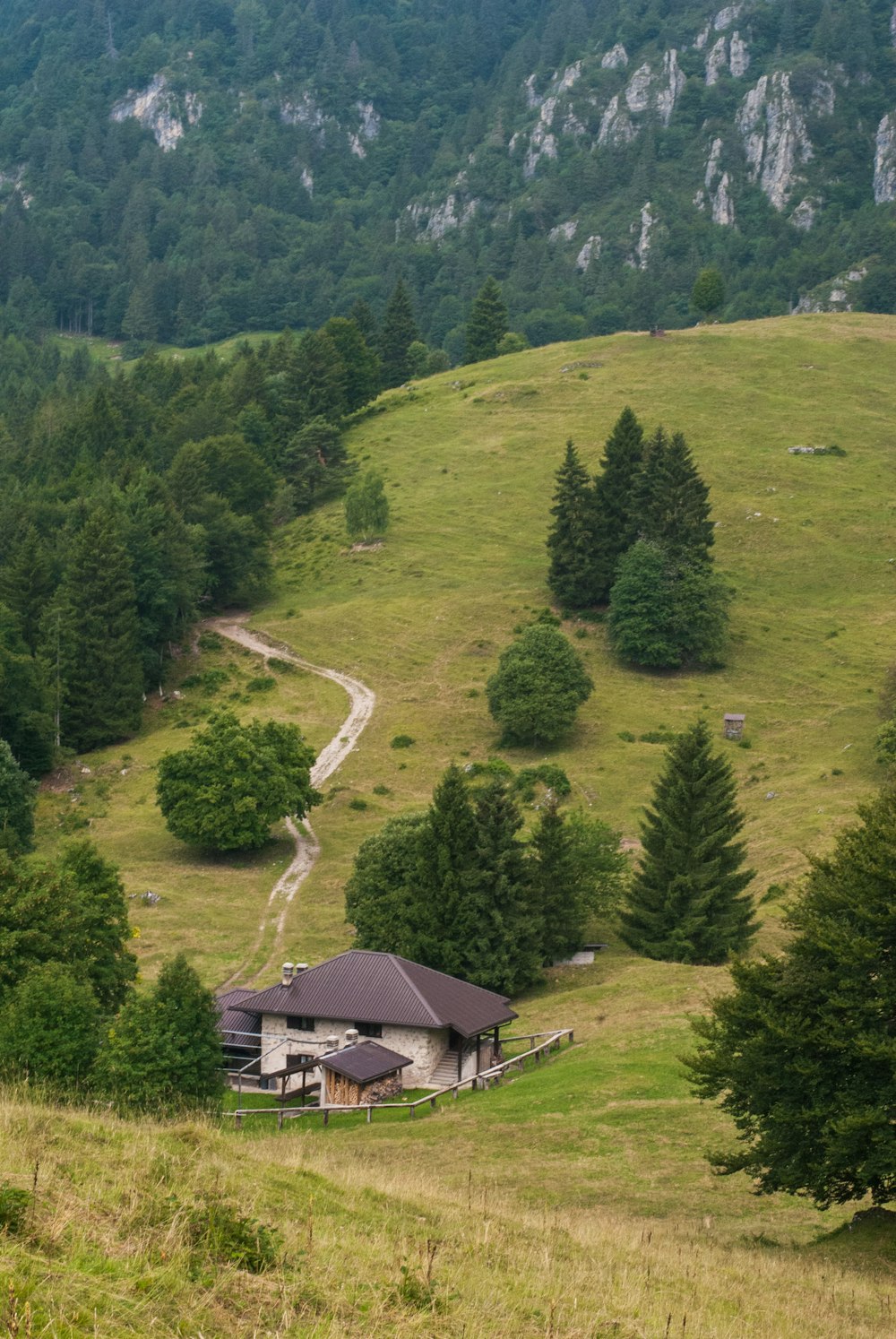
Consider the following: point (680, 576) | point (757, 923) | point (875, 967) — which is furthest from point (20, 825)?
point (875, 967)

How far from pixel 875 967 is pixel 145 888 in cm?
4689

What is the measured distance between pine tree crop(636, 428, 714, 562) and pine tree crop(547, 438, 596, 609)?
3.76 meters

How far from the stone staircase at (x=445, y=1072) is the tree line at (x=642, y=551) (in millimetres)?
49660

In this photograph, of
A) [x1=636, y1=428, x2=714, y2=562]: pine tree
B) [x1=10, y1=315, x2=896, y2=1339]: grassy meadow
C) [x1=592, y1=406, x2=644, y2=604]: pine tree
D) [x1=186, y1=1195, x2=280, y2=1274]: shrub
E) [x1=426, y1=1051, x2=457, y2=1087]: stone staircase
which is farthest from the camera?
[x1=592, y1=406, x2=644, y2=604]: pine tree

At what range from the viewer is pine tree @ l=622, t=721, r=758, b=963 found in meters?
56.2

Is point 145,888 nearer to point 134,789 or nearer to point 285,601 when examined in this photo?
point 134,789

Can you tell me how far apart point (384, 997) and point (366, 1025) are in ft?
3.51

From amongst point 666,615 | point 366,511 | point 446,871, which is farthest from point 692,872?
point 366,511

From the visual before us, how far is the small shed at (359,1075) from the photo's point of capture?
4384 centimetres

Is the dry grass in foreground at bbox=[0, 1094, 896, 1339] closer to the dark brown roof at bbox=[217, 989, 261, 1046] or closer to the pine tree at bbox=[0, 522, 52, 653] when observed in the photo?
the dark brown roof at bbox=[217, 989, 261, 1046]

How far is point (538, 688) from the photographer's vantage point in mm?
83062

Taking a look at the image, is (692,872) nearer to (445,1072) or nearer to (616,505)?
→ (445,1072)

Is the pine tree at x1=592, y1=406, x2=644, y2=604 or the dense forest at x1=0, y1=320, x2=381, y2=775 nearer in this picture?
the dense forest at x1=0, y1=320, x2=381, y2=775

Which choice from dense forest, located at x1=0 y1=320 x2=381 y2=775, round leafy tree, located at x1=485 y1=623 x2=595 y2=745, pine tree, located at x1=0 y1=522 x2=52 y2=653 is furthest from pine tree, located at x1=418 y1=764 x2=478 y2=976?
pine tree, located at x1=0 y1=522 x2=52 y2=653
